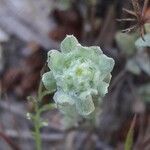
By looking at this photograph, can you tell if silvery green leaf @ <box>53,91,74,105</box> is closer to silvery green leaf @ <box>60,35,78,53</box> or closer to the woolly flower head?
the woolly flower head

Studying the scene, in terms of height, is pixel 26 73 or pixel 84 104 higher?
pixel 26 73

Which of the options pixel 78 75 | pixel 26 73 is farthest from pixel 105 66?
pixel 26 73

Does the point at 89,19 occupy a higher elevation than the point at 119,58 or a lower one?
higher

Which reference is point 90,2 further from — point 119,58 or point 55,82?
point 55,82

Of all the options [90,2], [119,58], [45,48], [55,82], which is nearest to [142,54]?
[119,58]

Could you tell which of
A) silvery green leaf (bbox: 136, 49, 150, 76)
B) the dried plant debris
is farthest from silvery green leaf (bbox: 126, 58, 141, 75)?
the dried plant debris

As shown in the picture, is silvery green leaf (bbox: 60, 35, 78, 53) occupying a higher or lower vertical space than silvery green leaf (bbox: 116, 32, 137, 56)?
lower

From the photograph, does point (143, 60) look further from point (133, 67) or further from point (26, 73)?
point (26, 73)
